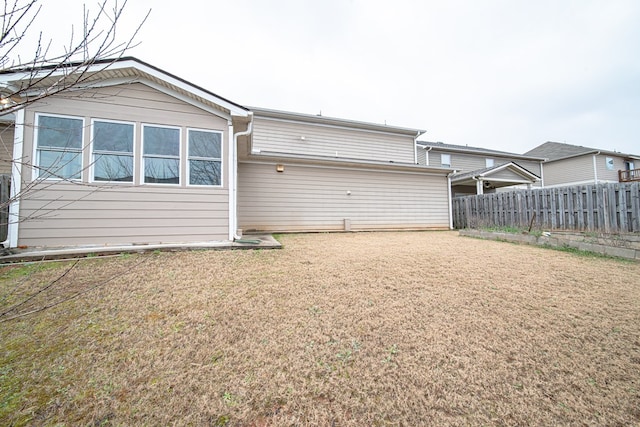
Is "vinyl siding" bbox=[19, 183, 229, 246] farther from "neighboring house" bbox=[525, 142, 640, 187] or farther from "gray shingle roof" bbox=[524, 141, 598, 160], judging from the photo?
"gray shingle roof" bbox=[524, 141, 598, 160]

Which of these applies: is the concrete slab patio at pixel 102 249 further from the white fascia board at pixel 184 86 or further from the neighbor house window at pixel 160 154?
the white fascia board at pixel 184 86

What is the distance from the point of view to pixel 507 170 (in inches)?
540

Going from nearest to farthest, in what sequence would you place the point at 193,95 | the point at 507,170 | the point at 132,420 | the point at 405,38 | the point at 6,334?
the point at 132,420, the point at 6,334, the point at 193,95, the point at 405,38, the point at 507,170

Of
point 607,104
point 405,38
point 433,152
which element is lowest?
point 433,152

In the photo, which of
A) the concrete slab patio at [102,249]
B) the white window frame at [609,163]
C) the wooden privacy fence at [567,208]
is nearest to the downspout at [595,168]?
the white window frame at [609,163]

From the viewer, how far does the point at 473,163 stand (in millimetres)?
19109

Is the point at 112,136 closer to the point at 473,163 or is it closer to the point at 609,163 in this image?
the point at 473,163

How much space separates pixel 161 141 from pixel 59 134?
1.75 meters

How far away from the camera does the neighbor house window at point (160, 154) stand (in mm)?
5375

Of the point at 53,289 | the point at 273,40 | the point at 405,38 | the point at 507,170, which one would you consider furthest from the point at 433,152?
the point at 53,289

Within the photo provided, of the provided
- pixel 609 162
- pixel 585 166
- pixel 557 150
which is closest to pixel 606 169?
pixel 609 162

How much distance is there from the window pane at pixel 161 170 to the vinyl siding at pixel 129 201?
0.40 ft

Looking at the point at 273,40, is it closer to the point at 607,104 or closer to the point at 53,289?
the point at 53,289

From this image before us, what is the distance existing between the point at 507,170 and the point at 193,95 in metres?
15.5
